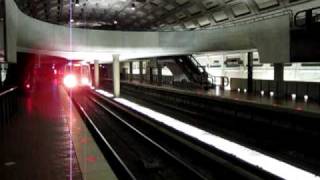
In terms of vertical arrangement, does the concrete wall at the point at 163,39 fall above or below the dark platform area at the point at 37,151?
above

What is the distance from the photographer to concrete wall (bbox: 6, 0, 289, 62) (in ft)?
56.2

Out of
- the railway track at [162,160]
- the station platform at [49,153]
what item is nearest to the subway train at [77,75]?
the railway track at [162,160]

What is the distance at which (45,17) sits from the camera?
4606 cm

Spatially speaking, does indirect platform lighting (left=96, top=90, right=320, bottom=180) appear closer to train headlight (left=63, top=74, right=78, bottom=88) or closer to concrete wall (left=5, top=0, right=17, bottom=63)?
concrete wall (left=5, top=0, right=17, bottom=63)

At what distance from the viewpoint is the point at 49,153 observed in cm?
967

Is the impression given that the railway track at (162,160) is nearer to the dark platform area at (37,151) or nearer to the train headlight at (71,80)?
the dark platform area at (37,151)

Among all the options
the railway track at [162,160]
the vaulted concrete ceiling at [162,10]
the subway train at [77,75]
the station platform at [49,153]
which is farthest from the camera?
the subway train at [77,75]

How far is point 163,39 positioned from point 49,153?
17.7 metres

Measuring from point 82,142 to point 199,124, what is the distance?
8293 mm

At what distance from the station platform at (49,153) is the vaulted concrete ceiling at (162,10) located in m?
18.4

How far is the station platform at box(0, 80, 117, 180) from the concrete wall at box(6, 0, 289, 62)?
160 inches

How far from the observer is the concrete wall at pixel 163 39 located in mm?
17125

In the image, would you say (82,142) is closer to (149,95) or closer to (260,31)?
(260,31)

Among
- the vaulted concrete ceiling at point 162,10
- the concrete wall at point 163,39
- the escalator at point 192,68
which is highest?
the vaulted concrete ceiling at point 162,10
